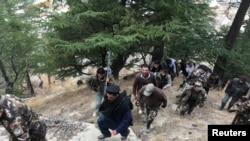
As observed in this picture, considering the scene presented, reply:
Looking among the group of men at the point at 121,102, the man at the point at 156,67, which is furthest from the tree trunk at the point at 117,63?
the man at the point at 156,67

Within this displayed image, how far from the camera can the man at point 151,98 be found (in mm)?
8000

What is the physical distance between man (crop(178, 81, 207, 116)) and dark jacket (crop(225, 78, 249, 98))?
6.26ft

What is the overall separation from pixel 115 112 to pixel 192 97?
3.33m

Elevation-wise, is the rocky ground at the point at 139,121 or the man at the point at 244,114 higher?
the man at the point at 244,114

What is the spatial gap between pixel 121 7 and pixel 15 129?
8.33 meters

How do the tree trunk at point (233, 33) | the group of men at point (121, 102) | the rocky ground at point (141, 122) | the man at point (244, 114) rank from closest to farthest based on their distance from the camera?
the group of men at point (121, 102)
the man at point (244, 114)
the rocky ground at point (141, 122)
the tree trunk at point (233, 33)

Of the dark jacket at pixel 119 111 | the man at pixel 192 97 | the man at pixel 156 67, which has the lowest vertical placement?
the man at pixel 192 97

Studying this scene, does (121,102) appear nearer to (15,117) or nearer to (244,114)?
(15,117)

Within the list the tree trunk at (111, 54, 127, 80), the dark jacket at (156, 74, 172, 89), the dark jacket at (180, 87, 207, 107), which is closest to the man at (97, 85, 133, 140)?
the dark jacket at (180, 87, 207, 107)

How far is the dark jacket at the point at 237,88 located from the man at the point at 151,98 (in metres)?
3.87

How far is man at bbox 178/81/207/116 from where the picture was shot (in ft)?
31.0

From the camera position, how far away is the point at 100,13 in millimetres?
11602

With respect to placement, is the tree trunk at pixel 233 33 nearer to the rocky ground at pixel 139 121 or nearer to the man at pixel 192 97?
the rocky ground at pixel 139 121

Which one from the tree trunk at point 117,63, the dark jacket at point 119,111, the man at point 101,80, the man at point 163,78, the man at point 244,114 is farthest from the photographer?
the tree trunk at point 117,63
